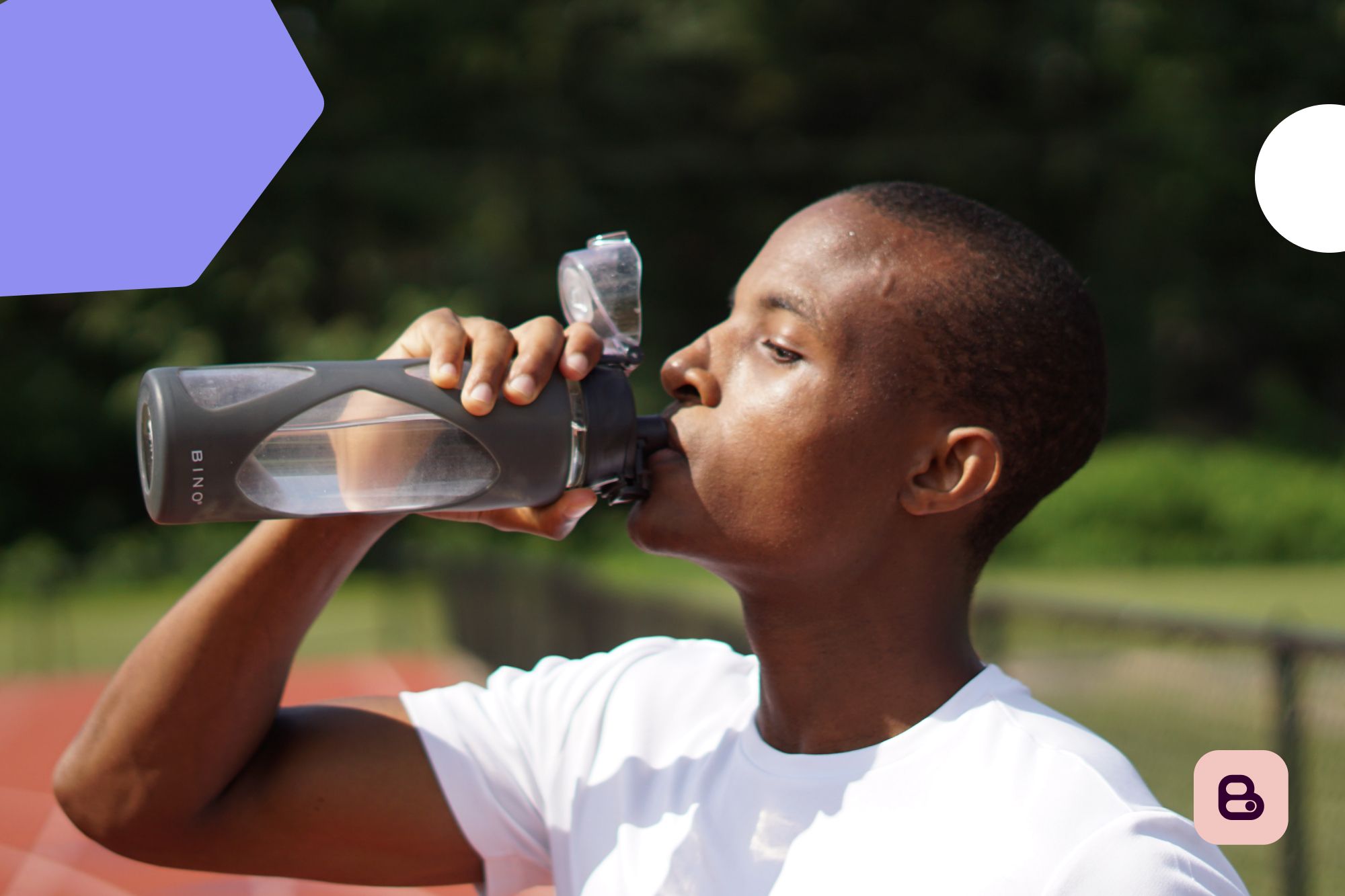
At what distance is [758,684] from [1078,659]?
540cm

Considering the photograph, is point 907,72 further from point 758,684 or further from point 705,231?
point 758,684

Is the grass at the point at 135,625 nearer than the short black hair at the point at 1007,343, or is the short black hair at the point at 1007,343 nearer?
the short black hair at the point at 1007,343

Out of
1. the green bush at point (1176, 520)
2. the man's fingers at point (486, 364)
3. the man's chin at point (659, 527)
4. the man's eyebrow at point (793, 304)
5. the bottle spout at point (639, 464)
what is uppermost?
the man's fingers at point (486, 364)

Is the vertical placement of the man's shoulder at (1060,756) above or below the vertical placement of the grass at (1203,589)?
above

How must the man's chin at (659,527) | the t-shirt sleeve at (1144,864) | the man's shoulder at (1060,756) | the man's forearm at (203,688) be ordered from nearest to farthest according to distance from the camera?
the t-shirt sleeve at (1144,864), the man's shoulder at (1060,756), the man's chin at (659,527), the man's forearm at (203,688)

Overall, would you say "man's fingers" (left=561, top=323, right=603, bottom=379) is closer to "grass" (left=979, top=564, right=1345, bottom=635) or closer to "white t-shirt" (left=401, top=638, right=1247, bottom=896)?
"white t-shirt" (left=401, top=638, right=1247, bottom=896)

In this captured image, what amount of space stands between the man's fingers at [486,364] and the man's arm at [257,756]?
0.17 meters

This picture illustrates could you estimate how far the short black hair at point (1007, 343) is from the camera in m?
1.92

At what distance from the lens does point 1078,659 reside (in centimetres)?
712

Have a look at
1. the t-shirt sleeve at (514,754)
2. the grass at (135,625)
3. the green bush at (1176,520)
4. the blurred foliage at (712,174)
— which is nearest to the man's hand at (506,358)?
the t-shirt sleeve at (514,754)

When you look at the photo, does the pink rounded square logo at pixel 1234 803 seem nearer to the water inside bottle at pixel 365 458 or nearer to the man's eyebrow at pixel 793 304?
the man's eyebrow at pixel 793 304

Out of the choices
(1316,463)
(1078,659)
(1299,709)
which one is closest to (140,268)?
(1299,709)

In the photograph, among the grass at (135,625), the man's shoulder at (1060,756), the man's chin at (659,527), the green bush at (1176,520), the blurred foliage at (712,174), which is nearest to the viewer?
the man's shoulder at (1060,756)

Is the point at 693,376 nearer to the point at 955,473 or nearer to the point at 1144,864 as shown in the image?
the point at 955,473
